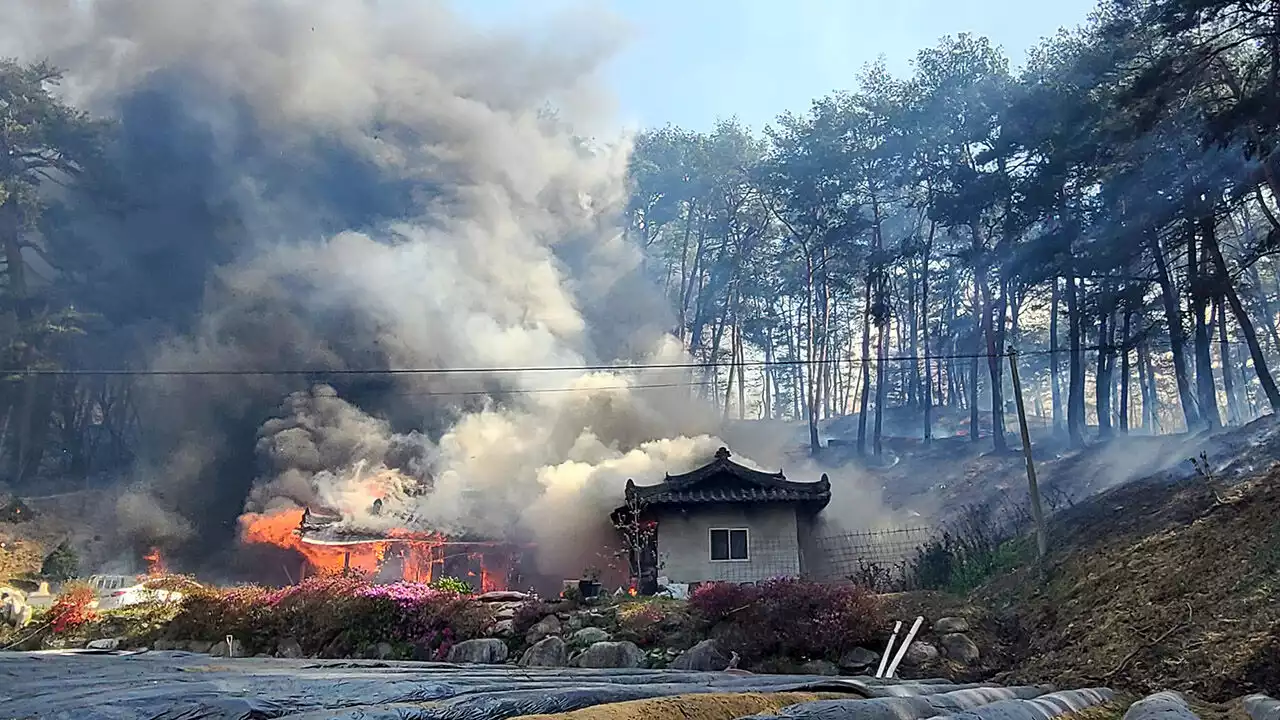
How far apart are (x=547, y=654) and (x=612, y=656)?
1.19 metres

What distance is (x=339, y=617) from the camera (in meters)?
15.5

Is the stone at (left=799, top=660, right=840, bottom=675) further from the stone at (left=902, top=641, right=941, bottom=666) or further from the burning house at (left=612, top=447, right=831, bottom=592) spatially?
the burning house at (left=612, top=447, right=831, bottom=592)

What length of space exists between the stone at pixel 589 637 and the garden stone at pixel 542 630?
1.86 ft

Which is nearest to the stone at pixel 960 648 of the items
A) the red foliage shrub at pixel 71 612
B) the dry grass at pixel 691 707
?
the dry grass at pixel 691 707

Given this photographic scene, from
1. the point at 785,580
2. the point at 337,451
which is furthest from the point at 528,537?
the point at 785,580

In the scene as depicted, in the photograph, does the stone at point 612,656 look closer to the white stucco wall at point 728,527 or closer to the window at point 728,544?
the white stucco wall at point 728,527

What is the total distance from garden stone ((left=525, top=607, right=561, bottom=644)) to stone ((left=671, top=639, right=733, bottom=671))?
242 cm

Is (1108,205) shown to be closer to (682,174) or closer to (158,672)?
(682,174)

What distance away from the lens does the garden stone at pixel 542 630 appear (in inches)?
563

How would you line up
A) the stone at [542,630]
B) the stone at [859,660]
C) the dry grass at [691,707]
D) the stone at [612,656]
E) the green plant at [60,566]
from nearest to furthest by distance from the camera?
the dry grass at [691,707], the stone at [859,660], the stone at [612,656], the stone at [542,630], the green plant at [60,566]

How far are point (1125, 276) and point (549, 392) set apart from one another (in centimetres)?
1983

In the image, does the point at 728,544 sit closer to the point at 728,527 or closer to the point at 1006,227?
the point at 728,527

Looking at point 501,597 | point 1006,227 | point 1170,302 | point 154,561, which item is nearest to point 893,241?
point 1006,227

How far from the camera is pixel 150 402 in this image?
36.1 m
